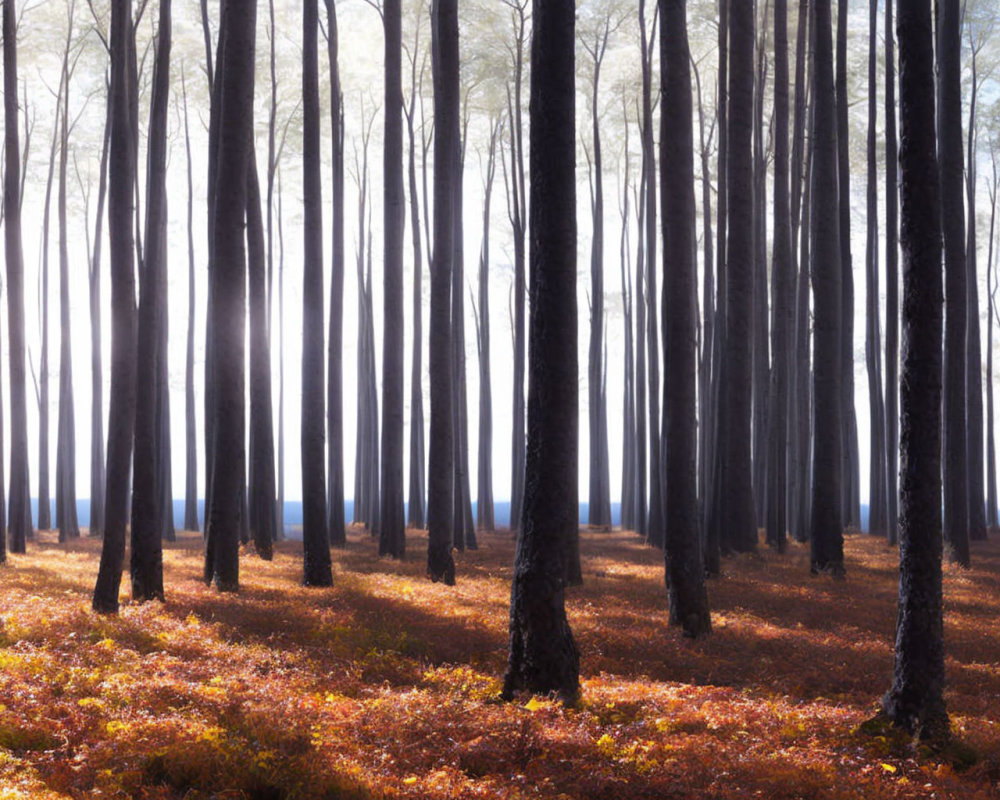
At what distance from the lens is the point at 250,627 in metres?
10.3

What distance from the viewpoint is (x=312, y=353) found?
14617mm

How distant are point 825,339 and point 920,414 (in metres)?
9.18

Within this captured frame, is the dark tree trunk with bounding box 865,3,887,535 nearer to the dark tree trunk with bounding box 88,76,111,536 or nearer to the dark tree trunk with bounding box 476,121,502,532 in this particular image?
the dark tree trunk with bounding box 476,121,502,532

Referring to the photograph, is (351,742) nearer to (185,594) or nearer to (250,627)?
(250,627)

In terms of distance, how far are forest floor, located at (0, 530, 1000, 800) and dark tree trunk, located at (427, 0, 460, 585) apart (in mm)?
977

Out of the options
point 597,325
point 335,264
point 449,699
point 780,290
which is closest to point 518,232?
point 335,264

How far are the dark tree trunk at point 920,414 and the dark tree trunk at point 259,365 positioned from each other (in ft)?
38.9

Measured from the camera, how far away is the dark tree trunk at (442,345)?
14.5 m

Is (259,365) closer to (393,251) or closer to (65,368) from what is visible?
(393,251)

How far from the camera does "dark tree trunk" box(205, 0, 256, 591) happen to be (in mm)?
11992

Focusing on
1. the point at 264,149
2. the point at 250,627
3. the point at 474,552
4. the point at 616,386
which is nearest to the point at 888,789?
A: the point at 250,627

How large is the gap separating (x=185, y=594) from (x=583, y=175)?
2423 centimetres

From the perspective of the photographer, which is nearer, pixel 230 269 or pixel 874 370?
pixel 230 269

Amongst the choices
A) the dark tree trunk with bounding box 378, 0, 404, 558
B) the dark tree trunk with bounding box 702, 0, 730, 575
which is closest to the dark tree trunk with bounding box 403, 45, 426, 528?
the dark tree trunk with bounding box 378, 0, 404, 558
